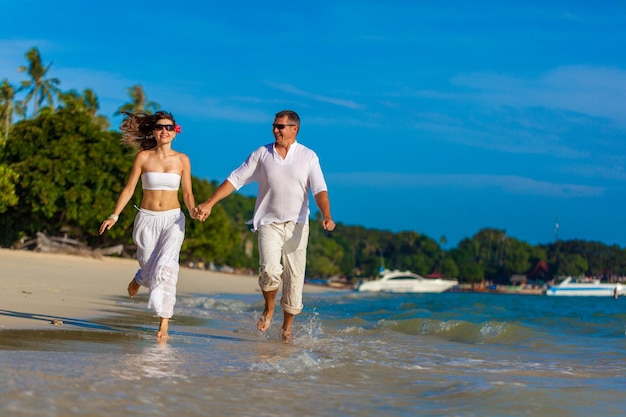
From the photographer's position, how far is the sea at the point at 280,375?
4168 millimetres

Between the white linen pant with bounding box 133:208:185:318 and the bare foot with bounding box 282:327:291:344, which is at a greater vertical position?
the white linen pant with bounding box 133:208:185:318

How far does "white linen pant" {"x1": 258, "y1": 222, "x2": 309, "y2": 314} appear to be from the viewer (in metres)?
7.51

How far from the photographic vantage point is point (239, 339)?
7.82 metres

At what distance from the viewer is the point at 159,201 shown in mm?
7402

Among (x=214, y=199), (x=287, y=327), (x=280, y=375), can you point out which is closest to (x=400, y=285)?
(x=287, y=327)

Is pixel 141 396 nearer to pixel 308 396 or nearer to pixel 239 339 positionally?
pixel 308 396

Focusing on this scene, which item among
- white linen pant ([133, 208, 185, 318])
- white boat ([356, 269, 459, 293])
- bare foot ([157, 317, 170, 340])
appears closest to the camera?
bare foot ([157, 317, 170, 340])

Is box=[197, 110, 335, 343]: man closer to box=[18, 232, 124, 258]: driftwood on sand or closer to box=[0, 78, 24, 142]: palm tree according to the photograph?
box=[18, 232, 124, 258]: driftwood on sand

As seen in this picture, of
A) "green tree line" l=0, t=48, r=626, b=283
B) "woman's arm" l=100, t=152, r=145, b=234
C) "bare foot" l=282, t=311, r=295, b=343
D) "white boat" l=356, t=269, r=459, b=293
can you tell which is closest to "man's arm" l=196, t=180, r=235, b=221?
"woman's arm" l=100, t=152, r=145, b=234

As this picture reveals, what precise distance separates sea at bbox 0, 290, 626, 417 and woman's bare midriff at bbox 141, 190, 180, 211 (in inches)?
46.0

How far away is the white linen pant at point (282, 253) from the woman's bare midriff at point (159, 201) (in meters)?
0.85

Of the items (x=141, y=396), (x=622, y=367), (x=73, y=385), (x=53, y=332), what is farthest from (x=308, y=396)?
(x=622, y=367)

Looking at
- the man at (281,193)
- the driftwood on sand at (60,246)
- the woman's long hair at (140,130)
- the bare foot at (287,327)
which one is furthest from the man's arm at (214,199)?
the driftwood on sand at (60,246)

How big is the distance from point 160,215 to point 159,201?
132 mm
